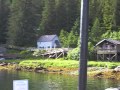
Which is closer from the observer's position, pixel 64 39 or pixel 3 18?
pixel 64 39

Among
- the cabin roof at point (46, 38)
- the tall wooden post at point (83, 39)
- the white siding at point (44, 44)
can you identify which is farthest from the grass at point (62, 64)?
the tall wooden post at point (83, 39)

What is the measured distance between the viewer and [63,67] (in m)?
65.4

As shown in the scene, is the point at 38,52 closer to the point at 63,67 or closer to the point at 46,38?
the point at 46,38

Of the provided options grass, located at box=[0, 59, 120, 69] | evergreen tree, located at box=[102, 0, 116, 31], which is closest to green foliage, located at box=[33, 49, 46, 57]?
grass, located at box=[0, 59, 120, 69]

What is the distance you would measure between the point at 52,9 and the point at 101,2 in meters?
14.6

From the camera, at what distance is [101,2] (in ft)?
361

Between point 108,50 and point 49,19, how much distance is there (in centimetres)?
3282

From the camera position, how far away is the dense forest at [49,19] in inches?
3809

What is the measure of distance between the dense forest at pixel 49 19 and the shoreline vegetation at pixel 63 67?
63.7 feet

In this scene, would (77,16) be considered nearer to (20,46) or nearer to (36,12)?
(36,12)

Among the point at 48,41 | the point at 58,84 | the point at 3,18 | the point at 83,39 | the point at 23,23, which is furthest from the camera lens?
the point at 3,18

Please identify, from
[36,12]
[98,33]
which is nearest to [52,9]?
[36,12]

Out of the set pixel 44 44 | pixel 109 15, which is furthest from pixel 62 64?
pixel 109 15

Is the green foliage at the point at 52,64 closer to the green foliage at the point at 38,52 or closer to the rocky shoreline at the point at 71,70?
the rocky shoreline at the point at 71,70
